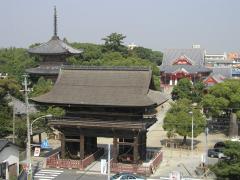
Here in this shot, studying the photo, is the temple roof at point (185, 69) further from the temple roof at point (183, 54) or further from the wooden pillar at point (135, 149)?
the wooden pillar at point (135, 149)

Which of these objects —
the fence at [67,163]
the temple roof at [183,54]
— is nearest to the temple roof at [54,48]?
the fence at [67,163]

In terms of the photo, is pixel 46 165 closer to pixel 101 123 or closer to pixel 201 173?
pixel 101 123

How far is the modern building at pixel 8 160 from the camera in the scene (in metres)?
37.8

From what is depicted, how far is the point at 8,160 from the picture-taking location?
38531 millimetres

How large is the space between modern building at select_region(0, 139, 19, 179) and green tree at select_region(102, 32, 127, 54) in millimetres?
70346

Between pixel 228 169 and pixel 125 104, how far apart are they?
1055 cm

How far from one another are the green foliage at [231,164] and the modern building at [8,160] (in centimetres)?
1618

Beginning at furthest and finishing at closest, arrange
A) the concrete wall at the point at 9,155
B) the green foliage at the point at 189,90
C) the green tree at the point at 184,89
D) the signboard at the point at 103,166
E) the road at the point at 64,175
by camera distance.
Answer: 1. the green tree at the point at 184,89
2. the green foliage at the point at 189,90
3. the road at the point at 64,175
4. the signboard at the point at 103,166
5. the concrete wall at the point at 9,155

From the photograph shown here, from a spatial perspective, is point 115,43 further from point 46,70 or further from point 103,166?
point 103,166

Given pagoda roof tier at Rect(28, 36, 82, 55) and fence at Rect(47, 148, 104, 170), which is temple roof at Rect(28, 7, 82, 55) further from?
fence at Rect(47, 148, 104, 170)

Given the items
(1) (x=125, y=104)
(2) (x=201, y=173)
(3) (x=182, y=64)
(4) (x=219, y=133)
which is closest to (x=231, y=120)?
(4) (x=219, y=133)

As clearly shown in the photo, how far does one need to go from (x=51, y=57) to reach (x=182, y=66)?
122 ft

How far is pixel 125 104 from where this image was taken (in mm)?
40969

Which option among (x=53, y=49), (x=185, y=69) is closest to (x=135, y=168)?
(x=53, y=49)
